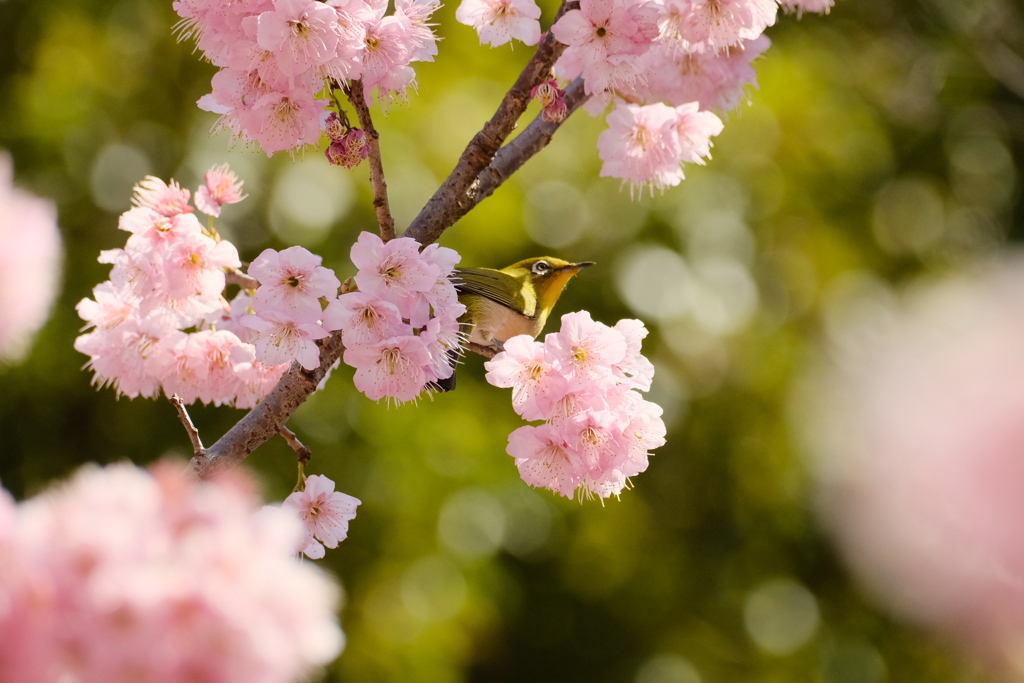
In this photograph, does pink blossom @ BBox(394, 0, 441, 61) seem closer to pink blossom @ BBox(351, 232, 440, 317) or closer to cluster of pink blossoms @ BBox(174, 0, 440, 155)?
cluster of pink blossoms @ BBox(174, 0, 440, 155)

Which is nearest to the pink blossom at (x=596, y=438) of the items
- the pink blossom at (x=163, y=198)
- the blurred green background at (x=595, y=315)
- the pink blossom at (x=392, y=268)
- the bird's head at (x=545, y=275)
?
the pink blossom at (x=392, y=268)

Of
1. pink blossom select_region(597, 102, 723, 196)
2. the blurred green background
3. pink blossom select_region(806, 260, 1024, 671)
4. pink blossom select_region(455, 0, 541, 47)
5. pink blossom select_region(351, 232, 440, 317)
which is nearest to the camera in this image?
pink blossom select_region(806, 260, 1024, 671)

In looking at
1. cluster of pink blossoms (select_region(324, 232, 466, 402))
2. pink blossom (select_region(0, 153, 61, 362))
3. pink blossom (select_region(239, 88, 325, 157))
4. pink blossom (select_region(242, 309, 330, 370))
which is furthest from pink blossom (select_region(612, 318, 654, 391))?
pink blossom (select_region(0, 153, 61, 362))

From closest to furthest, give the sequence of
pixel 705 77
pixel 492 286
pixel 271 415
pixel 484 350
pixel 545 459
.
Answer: pixel 271 415
pixel 545 459
pixel 484 350
pixel 705 77
pixel 492 286

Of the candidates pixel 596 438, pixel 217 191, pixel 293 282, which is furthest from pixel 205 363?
pixel 596 438

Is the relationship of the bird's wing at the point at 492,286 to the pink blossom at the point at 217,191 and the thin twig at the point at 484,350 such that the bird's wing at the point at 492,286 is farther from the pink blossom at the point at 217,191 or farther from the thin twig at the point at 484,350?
the pink blossom at the point at 217,191

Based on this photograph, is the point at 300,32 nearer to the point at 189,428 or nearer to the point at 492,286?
the point at 189,428
